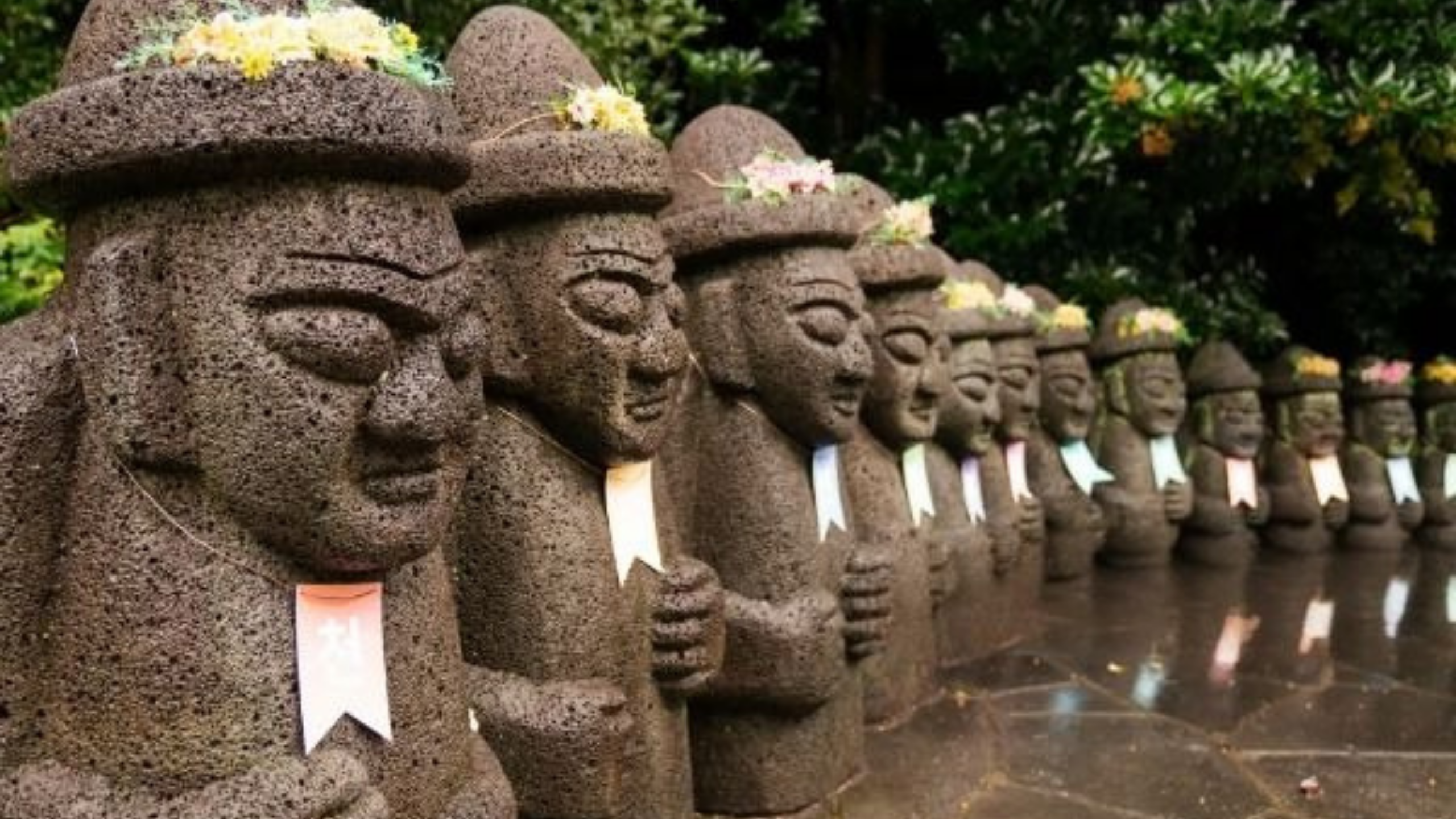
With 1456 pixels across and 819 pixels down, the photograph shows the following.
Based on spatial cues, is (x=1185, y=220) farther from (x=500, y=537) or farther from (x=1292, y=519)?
(x=500, y=537)

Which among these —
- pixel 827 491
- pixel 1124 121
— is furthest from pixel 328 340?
pixel 1124 121

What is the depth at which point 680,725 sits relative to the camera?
10.6 ft

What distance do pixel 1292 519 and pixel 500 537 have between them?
6.06m

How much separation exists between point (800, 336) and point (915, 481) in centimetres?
123

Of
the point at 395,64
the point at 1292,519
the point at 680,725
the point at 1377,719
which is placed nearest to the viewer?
the point at 395,64

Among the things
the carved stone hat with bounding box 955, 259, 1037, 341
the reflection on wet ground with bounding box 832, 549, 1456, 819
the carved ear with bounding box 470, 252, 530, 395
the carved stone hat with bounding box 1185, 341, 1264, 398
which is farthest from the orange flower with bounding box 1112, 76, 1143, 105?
the carved ear with bounding box 470, 252, 530, 395

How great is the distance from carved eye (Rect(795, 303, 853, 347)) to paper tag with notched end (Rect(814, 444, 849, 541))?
14.2 inches

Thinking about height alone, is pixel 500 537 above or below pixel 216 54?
below

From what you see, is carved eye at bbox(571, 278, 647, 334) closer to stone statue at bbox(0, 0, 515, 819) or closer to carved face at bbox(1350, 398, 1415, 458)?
stone statue at bbox(0, 0, 515, 819)

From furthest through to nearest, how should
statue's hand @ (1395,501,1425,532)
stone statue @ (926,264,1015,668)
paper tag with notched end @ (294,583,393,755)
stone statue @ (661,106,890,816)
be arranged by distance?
statue's hand @ (1395,501,1425,532) < stone statue @ (926,264,1015,668) < stone statue @ (661,106,890,816) < paper tag with notched end @ (294,583,393,755)

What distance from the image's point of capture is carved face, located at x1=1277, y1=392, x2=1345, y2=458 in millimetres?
7582

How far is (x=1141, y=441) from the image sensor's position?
689 centimetres

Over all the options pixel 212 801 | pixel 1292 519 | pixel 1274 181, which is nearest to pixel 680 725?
pixel 212 801

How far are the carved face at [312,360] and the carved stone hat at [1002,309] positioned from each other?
3.74 meters
